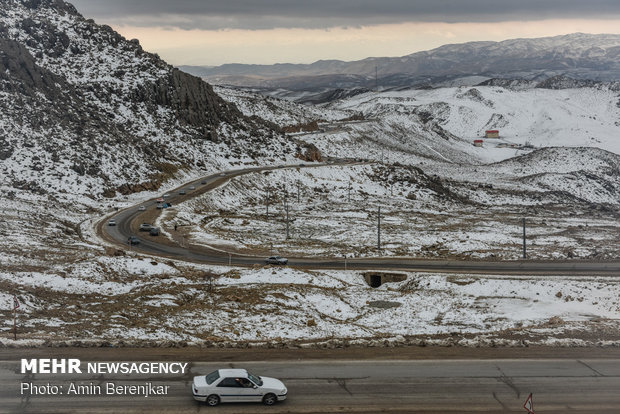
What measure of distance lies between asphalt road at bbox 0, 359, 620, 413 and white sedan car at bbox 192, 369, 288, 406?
0.35 meters

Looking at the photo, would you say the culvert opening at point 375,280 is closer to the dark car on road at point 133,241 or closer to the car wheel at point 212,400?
the dark car on road at point 133,241

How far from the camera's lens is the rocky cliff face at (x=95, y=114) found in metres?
88.4

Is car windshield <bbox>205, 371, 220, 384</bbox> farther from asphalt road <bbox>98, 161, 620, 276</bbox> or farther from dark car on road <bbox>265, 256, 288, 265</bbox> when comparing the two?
dark car on road <bbox>265, 256, 288, 265</bbox>

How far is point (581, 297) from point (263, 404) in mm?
29999

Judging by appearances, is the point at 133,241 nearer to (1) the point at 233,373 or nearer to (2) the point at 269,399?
(1) the point at 233,373

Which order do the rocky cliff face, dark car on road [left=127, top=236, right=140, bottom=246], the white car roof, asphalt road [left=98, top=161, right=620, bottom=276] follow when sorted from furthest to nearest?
1. the rocky cliff face
2. dark car on road [left=127, top=236, right=140, bottom=246]
3. asphalt road [left=98, top=161, right=620, bottom=276]
4. the white car roof

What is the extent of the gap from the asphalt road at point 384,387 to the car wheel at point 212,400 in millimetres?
252

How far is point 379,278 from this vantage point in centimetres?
5212

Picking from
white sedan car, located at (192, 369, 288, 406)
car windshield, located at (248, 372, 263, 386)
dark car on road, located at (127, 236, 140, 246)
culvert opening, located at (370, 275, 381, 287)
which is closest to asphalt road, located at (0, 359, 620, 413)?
white sedan car, located at (192, 369, 288, 406)

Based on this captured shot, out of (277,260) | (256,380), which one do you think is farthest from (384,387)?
(277,260)

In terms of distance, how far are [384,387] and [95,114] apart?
319 ft

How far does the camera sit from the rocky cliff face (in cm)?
8838

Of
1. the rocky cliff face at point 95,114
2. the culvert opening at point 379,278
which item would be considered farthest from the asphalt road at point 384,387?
the rocky cliff face at point 95,114

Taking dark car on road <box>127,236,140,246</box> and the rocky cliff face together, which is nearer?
dark car on road <box>127,236,140,246</box>
